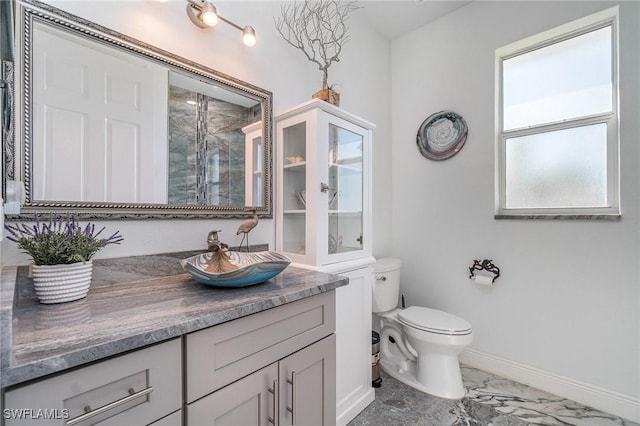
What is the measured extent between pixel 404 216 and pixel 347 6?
1.74 meters

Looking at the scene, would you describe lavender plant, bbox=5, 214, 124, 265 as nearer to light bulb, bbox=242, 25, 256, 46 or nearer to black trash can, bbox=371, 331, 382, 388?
light bulb, bbox=242, 25, 256, 46

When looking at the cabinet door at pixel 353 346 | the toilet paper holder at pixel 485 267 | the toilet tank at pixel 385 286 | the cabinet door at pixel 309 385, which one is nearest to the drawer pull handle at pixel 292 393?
the cabinet door at pixel 309 385

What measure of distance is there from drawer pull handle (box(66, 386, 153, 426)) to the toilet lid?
1634 millimetres

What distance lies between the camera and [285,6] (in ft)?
5.57

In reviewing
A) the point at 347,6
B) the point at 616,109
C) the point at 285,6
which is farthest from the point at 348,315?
the point at 347,6

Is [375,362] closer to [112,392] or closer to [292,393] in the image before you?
[292,393]

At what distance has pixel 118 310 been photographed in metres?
0.74

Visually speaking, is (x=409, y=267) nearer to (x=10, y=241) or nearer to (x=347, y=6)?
(x=347, y=6)

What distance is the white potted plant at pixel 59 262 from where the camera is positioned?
76 cm

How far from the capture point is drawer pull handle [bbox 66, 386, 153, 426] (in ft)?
1.73

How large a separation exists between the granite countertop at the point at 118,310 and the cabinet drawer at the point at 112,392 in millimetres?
31

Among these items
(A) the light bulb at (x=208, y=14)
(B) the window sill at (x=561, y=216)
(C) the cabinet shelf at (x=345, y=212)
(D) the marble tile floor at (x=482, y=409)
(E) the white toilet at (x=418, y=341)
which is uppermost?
(A) the light bulb at (x=208, y=14)

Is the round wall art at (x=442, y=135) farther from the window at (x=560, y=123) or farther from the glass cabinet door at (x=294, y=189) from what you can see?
the glass cabinet door at (x=294, y=189)

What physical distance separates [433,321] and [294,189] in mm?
1270
